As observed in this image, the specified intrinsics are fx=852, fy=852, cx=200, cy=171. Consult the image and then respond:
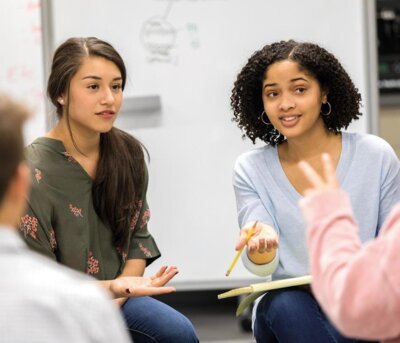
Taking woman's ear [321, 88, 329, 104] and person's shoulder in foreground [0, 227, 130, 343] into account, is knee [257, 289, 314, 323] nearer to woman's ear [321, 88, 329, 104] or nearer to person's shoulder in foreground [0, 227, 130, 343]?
woman's ear [321, 88, 329, 104]

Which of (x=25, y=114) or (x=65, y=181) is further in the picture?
(x=65, y=181)

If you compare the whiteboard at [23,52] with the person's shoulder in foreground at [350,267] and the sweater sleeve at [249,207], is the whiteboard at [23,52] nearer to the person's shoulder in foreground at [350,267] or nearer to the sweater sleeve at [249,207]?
the sweater sleeve at [249,207]

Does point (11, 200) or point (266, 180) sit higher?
point (11, 200)

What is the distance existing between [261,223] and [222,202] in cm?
124

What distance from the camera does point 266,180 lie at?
212cm

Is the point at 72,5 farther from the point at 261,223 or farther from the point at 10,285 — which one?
the point at 10,285

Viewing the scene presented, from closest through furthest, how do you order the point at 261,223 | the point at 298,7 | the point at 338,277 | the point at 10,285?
the point at 10,285
the point at 338,277
the point at 261,223
the point at 298,7

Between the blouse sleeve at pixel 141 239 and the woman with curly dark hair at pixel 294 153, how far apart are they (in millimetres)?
274

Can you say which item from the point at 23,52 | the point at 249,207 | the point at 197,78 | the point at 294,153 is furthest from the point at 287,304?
the point at 23,52

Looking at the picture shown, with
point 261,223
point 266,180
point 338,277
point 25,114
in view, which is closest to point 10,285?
point 25,114

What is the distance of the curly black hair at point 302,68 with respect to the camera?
6.90 feet

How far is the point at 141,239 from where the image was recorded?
226 centimetres

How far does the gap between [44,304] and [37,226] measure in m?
1.07

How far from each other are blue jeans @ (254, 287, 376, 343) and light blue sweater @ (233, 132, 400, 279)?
10cm
